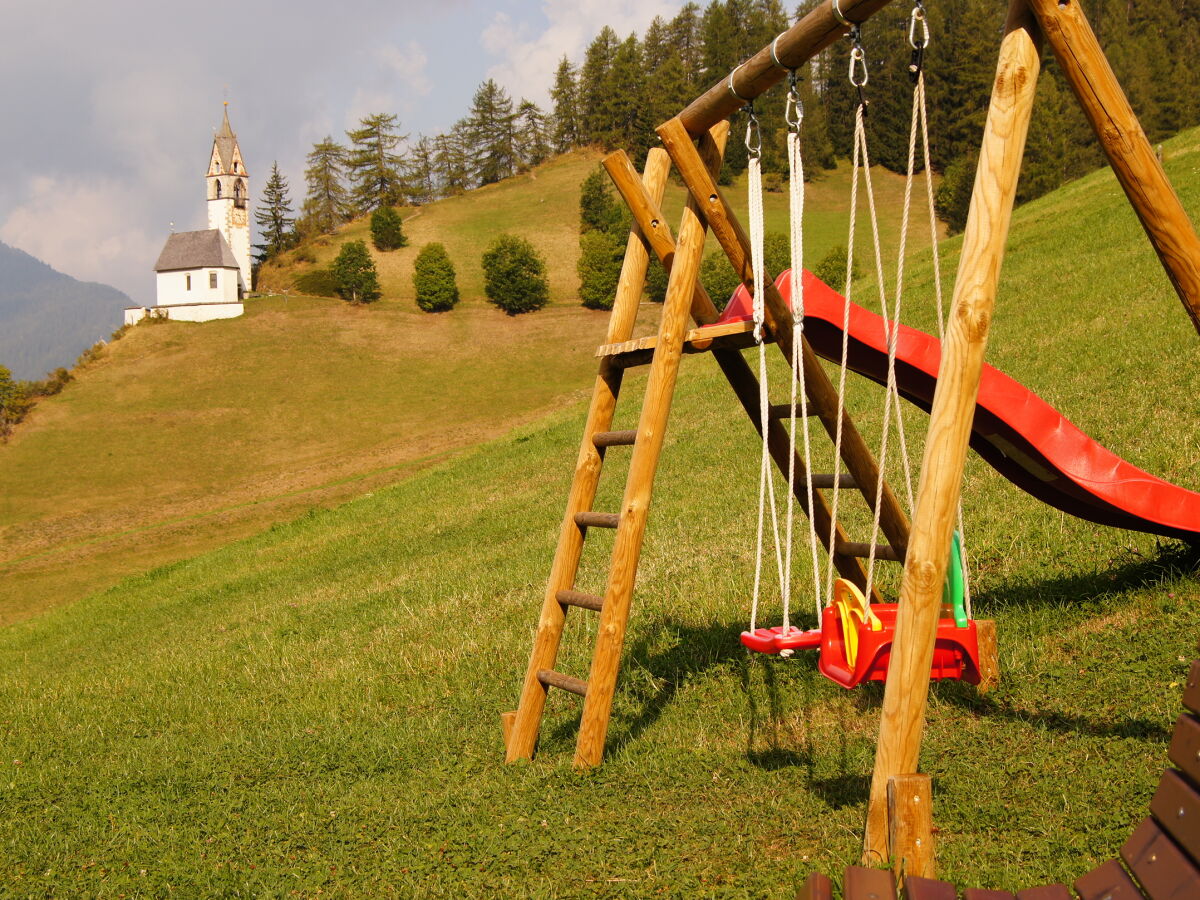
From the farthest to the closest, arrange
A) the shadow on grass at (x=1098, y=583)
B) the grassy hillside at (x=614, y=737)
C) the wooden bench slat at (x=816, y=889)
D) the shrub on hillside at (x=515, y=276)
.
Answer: the shrub on hillside at (x=515, y=276)
the shadow on grass at (x=1098, y=583)
the grassy hillside at (x=614, y=737)
the wooden bench slat at (x=816, y=889)

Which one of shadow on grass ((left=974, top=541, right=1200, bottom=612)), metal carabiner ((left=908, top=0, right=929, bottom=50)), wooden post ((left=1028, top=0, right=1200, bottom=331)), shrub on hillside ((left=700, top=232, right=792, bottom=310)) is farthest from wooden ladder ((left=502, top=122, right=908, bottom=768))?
shrub on hillside ((left=700, top=232, right=792, bottom=310))

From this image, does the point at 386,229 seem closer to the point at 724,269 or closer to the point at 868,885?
the point at 724,269

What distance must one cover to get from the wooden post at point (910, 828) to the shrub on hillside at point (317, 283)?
77.7 m

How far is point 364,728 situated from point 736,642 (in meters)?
2.50

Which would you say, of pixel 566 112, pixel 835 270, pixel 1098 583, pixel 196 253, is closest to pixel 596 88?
pixel 566 112

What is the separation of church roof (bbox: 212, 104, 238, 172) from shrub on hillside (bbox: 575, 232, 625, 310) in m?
39.5

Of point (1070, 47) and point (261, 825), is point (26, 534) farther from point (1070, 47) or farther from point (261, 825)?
point (1070, 47)

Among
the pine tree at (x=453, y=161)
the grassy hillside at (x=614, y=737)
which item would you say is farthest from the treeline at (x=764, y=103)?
the grassy hillside at (x=614, y=737)

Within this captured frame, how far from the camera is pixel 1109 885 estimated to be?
2.39m

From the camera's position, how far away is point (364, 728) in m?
6.58

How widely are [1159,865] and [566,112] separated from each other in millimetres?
112663

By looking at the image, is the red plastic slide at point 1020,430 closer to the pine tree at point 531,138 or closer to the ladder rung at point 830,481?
the ladder rung at point 830,481

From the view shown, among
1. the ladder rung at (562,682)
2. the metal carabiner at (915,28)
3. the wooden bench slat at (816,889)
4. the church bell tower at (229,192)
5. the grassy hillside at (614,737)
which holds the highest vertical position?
the church bell tower at (229,192)

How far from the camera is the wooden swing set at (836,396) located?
3410 mm
